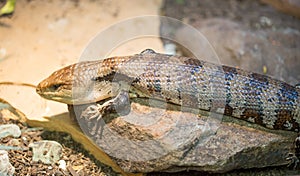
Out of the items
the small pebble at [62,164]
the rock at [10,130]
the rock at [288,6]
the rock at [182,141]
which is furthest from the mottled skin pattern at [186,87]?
the rock at [288,6]

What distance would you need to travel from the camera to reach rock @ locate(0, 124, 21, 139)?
4461mm

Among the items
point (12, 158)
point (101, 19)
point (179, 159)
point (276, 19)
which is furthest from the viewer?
point (276, 19)

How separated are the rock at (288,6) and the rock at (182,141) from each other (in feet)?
9.55

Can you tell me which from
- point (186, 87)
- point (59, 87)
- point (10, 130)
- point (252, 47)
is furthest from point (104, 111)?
point (252, 47)

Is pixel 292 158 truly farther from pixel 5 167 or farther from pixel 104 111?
pixel 5 167

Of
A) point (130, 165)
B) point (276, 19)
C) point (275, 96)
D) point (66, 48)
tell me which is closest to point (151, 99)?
point (130, 165)

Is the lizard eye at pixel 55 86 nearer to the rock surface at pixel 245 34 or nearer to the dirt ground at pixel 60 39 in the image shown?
the dirt ground at pixel 60 39

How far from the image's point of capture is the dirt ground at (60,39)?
447 centimetres

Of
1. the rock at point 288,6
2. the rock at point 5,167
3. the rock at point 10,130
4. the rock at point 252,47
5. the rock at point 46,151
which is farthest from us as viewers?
the rock at point 288,6

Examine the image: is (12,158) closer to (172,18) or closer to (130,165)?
(130,165)

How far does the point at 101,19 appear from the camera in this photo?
21.0 ft

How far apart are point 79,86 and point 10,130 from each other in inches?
32.6

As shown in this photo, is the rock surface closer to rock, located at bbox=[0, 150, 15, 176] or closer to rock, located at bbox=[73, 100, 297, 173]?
rock, located at bbox=[73, 100, 297, 173]

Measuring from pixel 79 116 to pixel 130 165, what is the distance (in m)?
0.79
